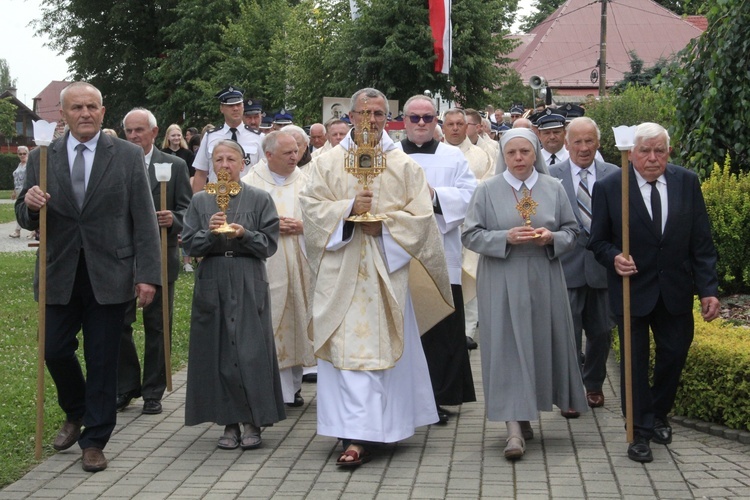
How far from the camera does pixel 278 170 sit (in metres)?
9.24

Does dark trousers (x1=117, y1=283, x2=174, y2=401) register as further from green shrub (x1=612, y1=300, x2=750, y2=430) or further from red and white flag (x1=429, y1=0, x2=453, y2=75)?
red and white flag (x1=429, y1=0, x2=453, y2=75)

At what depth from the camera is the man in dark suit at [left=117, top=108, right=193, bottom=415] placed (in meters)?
8.84

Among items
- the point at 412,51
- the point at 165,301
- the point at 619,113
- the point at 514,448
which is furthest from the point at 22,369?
the point at 619,113

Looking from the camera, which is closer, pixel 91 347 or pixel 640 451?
pixel 640 451

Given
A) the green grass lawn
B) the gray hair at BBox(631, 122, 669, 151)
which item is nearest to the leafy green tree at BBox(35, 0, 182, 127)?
the green grass lawn

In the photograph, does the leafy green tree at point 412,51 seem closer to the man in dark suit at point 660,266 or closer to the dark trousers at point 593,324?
the dark trousers at point 593,324

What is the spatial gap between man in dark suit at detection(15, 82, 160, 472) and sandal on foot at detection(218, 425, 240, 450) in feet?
2.50

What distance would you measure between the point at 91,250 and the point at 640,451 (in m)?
3.49

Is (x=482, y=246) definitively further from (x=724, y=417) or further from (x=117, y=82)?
(x=117, y=82)

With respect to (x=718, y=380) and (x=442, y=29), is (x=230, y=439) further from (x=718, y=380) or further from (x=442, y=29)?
(x=442, y=29)

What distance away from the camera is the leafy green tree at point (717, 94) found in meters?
11.9

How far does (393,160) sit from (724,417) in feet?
8.88

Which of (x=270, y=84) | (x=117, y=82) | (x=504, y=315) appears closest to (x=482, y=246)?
(x=504, y=315)

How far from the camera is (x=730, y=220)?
11164 millimetres
